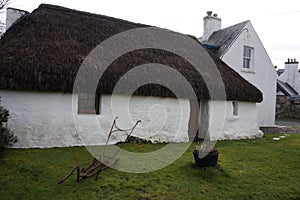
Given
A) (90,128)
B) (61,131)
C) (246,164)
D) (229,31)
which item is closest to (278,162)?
(246,164)

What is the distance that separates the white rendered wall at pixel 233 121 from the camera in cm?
1080

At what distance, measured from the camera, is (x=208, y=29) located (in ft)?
56.3

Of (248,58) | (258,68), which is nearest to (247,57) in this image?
(248,58)

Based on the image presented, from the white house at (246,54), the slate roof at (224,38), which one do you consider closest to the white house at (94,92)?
the slate roof at (224,38)

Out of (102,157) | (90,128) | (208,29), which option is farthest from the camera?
(208,29)

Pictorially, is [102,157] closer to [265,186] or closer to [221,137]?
[265,186]

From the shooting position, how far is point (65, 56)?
27.1 feet

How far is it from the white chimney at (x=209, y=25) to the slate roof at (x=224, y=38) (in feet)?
1.59

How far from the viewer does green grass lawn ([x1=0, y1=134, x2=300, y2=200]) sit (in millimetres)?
4926

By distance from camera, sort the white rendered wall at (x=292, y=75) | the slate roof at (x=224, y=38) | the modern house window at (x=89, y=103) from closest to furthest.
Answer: the modern house window at (x=89, y=103) < the slate roof at (x=224, y=38) < the white rendered wall at (x=292, y=75)

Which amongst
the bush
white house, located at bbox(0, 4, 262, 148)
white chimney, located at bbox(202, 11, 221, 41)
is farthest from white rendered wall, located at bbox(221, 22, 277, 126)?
the bush

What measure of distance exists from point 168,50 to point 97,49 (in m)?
3.49

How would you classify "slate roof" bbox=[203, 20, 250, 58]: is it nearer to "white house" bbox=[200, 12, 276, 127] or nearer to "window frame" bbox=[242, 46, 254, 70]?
"white house" bbox=[200, 12, 276, 127]

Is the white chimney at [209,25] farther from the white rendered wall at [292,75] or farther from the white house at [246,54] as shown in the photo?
the white rendered wall at [292,75]
